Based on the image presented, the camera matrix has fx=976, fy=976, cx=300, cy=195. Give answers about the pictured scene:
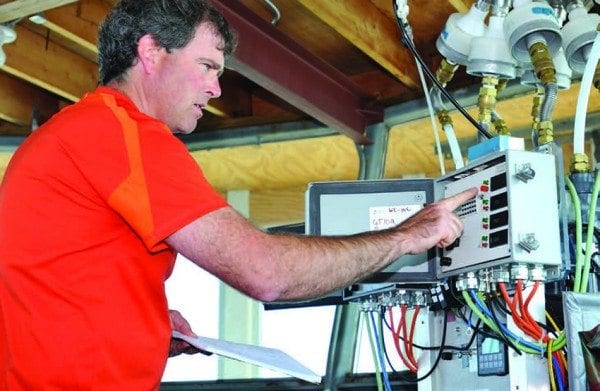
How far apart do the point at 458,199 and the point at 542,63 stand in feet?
1.31

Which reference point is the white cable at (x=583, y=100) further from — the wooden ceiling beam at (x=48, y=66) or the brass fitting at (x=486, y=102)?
the wooden ceiling beam at (x=48, y=66)

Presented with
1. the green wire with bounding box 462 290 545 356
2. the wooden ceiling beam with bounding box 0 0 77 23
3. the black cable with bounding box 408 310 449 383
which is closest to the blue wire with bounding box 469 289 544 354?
the green wire with bounding box 462 290 545 356

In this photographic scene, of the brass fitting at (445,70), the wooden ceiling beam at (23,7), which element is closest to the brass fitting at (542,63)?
the brass fitting at (445,70)

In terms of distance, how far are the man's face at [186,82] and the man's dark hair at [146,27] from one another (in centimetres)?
2

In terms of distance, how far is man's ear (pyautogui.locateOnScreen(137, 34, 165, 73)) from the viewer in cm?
172

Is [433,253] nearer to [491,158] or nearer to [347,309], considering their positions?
[491,158]

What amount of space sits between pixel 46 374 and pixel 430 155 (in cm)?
306

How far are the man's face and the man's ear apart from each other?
10 mm

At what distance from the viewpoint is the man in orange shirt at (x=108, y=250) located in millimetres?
1421

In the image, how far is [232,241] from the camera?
1.46 meters

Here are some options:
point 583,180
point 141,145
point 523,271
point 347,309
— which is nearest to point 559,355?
point 523,271

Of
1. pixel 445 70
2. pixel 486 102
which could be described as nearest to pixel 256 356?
pixel 486 102

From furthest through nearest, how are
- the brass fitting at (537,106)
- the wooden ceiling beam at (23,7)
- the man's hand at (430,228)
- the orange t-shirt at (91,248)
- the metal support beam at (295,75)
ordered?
the metal support beam at (295,75)
the wooden ceiling beam at (23,7)
the brass fitting at (537,106)
the man's hand at (430,228)
the orange t-shirt at (91,248)

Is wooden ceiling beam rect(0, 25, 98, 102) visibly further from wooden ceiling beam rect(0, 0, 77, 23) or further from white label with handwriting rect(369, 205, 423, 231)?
white label with handwriting rect(369, 205, 423, 231)
